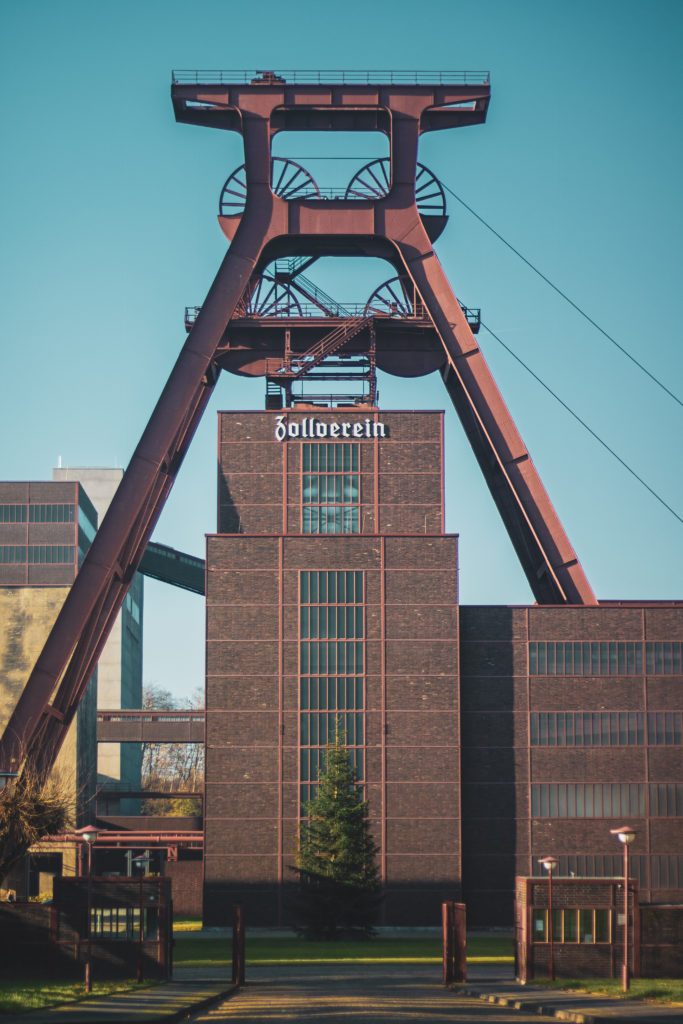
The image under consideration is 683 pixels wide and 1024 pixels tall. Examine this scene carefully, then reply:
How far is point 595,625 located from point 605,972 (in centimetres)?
2977

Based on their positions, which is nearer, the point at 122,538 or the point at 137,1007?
the point at 137,1007

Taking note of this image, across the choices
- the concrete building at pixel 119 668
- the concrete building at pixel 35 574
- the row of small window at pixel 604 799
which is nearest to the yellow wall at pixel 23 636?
the concrete building at pixel 35 574

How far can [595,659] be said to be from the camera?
6588cm

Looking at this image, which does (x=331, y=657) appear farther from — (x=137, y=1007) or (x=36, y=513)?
(x=137, y=1007)

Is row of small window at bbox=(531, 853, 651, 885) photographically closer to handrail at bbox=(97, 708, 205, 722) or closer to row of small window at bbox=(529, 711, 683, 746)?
row of small window at bbox=(529, 711, 683, 746)

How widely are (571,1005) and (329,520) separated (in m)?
41.1

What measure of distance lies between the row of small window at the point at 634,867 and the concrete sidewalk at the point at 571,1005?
2875 centimetres

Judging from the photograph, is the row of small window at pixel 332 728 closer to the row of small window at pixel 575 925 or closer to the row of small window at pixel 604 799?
the row of small window at pixel 604 799

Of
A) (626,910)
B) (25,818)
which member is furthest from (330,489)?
(626,910)

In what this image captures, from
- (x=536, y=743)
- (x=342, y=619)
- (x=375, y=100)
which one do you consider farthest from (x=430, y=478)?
(x=375, y=100)

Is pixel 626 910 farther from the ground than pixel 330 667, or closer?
closer

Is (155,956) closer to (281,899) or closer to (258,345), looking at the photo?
(281,899)

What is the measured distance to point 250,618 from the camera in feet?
215

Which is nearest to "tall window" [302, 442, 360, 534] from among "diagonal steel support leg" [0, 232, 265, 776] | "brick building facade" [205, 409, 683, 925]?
"brick building facade" [205, 409, 683, 925]
